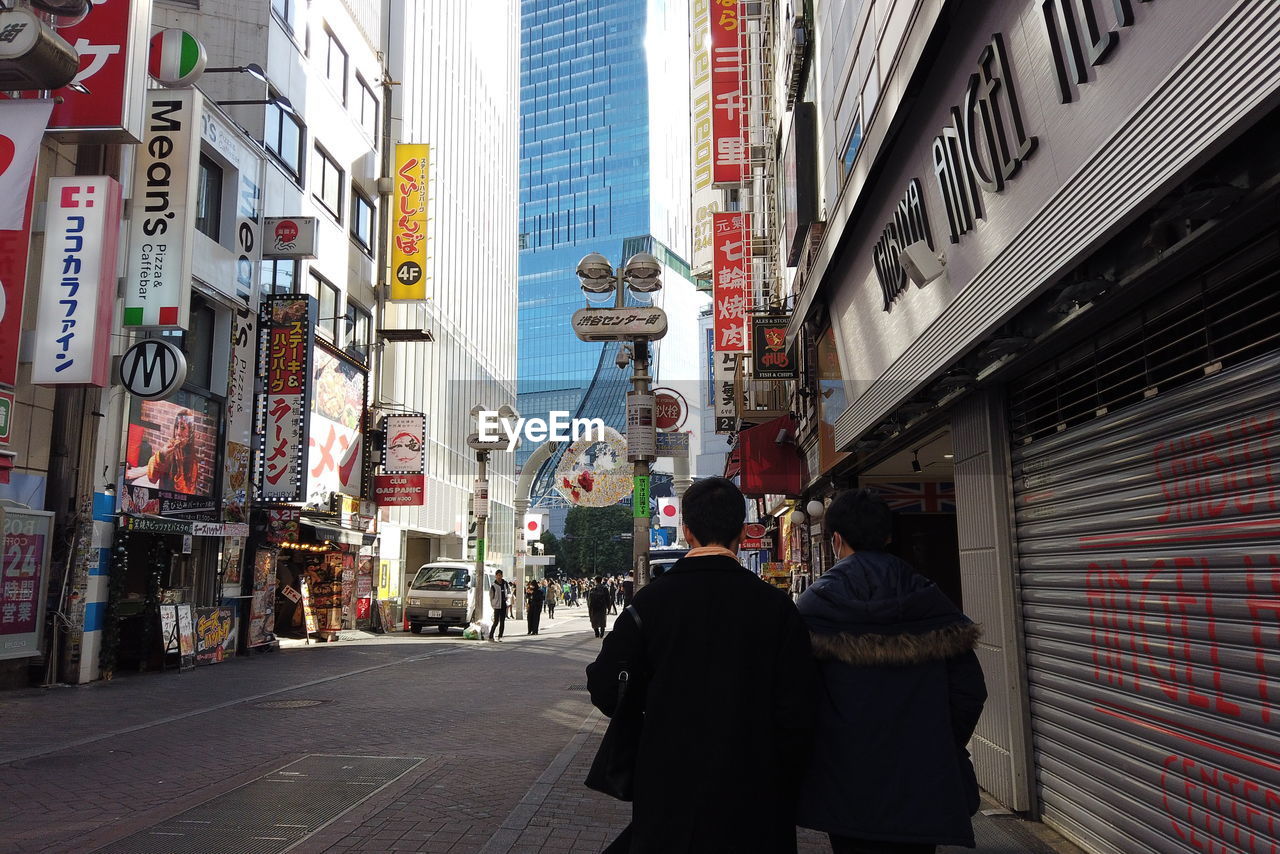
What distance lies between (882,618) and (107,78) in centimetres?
1352

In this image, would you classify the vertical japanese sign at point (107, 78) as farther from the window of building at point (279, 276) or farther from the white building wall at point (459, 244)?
the white building wall at point (459, 244)

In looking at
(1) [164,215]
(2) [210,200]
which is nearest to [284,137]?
(2) [210,200]

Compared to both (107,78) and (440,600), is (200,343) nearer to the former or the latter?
(107,78)

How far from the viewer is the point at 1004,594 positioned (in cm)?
642

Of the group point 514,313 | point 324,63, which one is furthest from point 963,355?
point 514,313

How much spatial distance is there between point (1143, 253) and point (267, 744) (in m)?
8.25

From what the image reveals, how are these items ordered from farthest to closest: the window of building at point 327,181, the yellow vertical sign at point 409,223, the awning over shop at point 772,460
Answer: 1. the yellow vertical sign at point 409,223
2. the window of building at point 327,181
3. the awning over shop at point 772,460

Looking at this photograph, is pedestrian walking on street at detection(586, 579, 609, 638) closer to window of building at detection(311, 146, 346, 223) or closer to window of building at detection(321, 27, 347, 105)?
window of building at detection(311, 146, 346, 223)

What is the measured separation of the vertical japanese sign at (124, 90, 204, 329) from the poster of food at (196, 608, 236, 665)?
579 centimetres

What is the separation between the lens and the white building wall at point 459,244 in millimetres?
34969

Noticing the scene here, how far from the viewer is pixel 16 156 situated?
11.1m

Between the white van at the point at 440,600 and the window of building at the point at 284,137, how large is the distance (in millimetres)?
11967

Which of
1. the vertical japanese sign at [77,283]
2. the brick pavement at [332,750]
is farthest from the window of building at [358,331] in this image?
the vertical japanese sign at [77,283]

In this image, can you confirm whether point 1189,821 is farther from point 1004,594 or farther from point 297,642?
point 297,642
